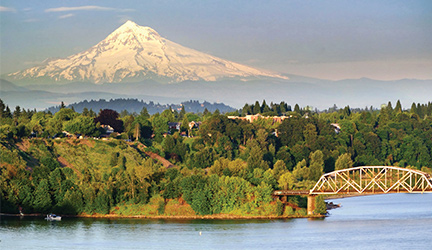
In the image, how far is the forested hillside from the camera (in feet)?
273

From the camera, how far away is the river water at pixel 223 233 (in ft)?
224

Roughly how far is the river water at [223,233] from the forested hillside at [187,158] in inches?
123

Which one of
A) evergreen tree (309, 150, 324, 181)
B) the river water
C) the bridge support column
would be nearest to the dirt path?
evergreen tree (309, 150, 324, 181)

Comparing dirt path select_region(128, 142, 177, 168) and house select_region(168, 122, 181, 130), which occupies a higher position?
house select_region(168, 122, 181, 130)

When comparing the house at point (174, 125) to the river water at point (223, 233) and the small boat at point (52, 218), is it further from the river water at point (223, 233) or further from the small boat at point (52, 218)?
the small boat at point (52, 218)

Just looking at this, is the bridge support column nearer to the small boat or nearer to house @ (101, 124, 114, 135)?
the small boat

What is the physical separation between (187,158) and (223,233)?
53.2m

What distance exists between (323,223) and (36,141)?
1746 inches

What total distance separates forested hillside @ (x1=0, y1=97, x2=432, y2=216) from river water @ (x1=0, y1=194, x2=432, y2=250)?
3113 millimetres

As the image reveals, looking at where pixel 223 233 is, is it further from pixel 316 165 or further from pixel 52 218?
pixel 316 165

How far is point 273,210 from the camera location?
83000mm

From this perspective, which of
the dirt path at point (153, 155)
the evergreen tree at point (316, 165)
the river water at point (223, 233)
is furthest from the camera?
the dirt path at point (153, 155)

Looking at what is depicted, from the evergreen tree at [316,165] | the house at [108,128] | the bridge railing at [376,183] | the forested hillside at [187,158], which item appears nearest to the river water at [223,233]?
the bridge railing at [376,183]

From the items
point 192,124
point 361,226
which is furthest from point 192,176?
point 192,124
